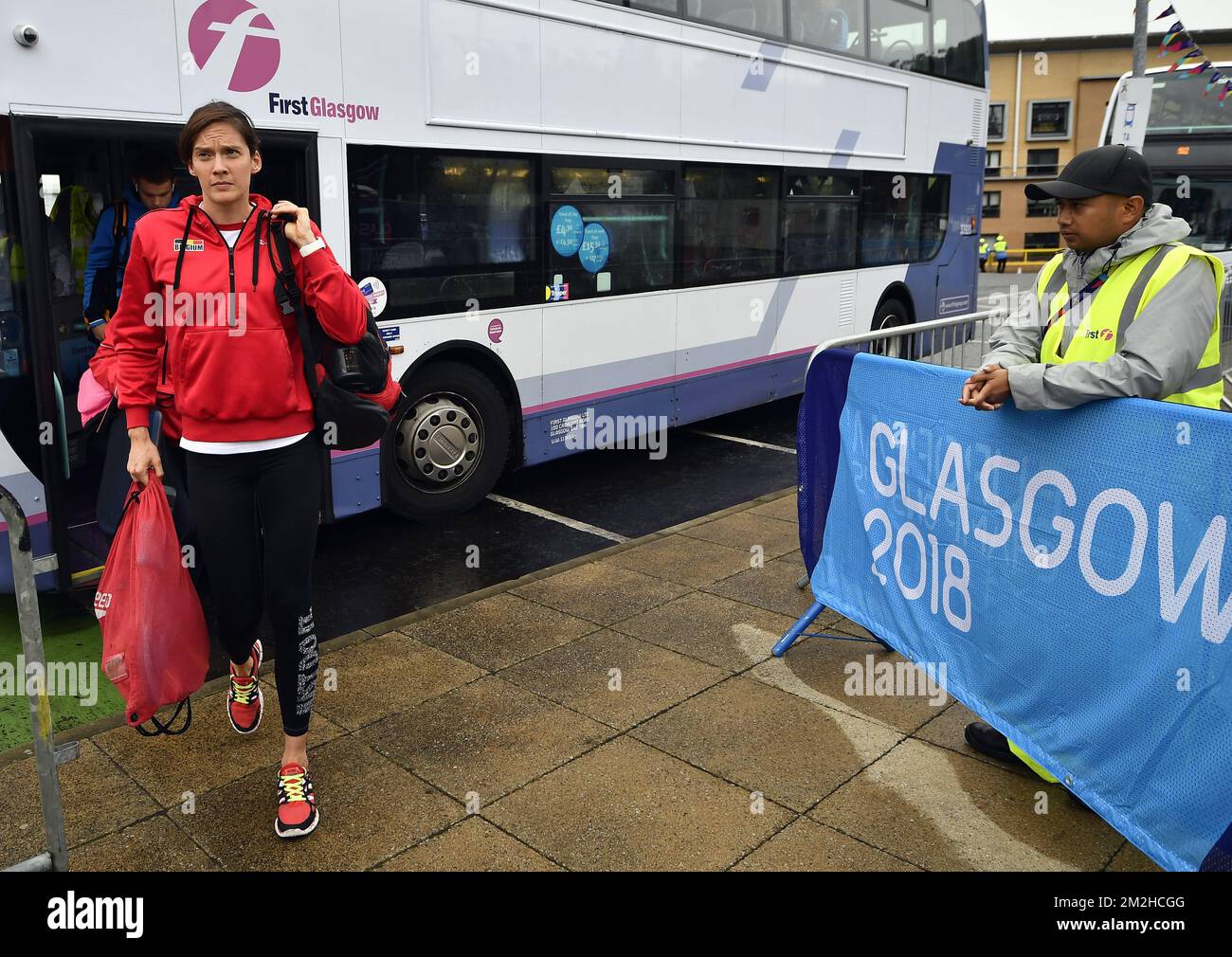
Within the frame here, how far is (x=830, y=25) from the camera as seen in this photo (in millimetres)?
9523

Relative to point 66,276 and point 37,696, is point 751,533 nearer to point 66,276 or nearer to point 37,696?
point 37,696

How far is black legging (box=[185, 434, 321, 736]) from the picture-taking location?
3307 mm

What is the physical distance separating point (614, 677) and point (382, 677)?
982 millimetres

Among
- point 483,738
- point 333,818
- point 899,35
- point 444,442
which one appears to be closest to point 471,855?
point 333,818

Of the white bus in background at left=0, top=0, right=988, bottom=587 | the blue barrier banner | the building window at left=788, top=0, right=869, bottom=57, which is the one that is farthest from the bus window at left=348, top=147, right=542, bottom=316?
the building window at left=788, top=0, right=869, bottom=57

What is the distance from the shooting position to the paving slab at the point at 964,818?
320 centimetres

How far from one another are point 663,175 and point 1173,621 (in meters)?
6.14

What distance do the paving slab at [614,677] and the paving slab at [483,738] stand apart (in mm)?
99

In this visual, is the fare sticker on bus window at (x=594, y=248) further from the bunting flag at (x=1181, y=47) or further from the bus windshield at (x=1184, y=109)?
the bus windshield at (x=1184, y=109)

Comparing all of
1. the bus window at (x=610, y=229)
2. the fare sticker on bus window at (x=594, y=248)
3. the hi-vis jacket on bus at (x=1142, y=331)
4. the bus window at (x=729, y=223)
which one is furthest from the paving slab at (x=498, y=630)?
the bus window at (x=729, y=223)

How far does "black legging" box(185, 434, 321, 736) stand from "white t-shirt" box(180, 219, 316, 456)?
2 cm

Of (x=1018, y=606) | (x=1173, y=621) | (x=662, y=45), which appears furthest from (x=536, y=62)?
(x=1173, y=621)

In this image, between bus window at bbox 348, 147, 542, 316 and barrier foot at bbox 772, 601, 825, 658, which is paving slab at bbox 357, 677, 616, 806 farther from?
bus window at bbox 348, 147, 542, 316

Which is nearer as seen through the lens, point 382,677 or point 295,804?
point 295,804
